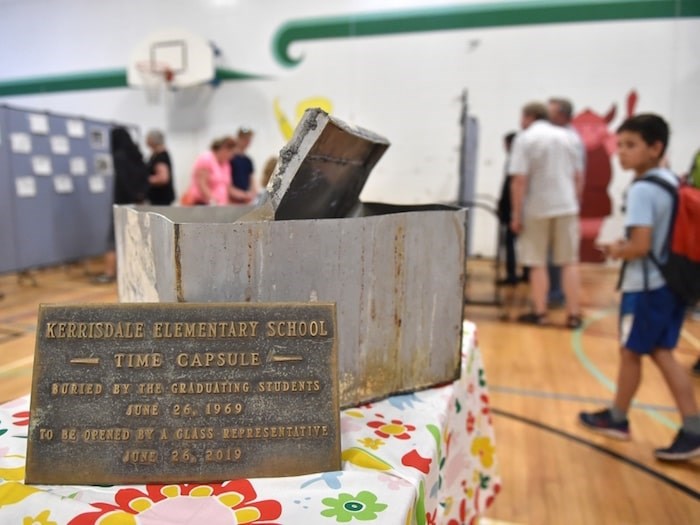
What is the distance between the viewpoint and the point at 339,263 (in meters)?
0.98

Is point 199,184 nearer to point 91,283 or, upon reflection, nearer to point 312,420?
point 91,283

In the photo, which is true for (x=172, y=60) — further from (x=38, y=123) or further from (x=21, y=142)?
(x=21, y=142)

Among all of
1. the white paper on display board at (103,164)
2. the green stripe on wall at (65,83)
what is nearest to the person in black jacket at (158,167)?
the white paper on display board at (103,164)

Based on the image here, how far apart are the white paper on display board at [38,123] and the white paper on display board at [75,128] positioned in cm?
25

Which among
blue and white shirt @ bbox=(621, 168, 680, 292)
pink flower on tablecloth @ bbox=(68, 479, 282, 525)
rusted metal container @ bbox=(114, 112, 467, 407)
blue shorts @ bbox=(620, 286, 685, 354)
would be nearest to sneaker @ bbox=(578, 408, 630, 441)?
blue shorts @ bbox=(620, 286, 685, 354)

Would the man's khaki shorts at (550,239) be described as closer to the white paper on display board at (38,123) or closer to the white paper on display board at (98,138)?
the white paper on display board at (38,123)

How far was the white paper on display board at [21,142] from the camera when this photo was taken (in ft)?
15.2

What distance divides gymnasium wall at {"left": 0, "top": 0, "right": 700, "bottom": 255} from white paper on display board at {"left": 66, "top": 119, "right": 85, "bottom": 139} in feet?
5.27

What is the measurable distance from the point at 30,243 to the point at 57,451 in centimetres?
470

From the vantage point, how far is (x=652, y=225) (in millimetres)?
1870

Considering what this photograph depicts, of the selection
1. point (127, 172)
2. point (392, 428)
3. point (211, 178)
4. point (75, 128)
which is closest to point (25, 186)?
point (75, 128)

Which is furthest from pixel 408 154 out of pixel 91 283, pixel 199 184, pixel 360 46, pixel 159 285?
pixel 159 285

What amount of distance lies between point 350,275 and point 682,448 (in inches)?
63.3

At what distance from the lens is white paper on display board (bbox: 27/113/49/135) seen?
4781 millimetres
